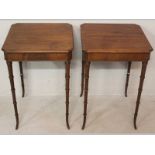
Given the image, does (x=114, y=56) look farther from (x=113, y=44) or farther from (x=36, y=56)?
(x=36, y=56)

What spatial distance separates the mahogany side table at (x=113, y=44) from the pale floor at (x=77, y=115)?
0.45m

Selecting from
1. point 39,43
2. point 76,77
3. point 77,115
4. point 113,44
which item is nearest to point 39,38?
point 39,43

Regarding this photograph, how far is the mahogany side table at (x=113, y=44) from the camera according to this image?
150 cm

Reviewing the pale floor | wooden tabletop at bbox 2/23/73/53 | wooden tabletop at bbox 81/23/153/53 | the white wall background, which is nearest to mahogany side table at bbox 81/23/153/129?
wooden tabletop at bbox 81/23/153/53

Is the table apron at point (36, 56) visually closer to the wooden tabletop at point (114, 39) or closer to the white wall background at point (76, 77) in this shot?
the wooden tabletop at point (114, 39)

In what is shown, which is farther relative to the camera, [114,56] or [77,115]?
[77,115]

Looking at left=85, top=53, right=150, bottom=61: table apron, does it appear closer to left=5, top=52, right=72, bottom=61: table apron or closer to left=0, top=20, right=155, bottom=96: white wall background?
left=5, top=52, right=72, bottom=61: table apron

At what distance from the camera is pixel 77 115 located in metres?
1.98

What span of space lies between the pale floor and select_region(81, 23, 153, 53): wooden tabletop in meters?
0.61

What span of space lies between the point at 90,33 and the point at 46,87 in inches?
25.5

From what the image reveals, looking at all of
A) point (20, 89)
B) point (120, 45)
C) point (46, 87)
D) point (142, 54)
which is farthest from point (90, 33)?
point (20, 89)

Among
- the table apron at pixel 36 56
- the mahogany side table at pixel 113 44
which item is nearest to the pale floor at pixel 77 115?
the mahogany side table at pixel 113 44

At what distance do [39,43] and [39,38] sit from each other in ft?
0.20

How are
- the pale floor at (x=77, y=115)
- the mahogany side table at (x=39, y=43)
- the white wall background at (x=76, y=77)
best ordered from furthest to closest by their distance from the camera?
the white wall background at (x=76, y=77) → the pale floor at (x=77, y=115) → the mahogany side table at (x=39, y=43)
